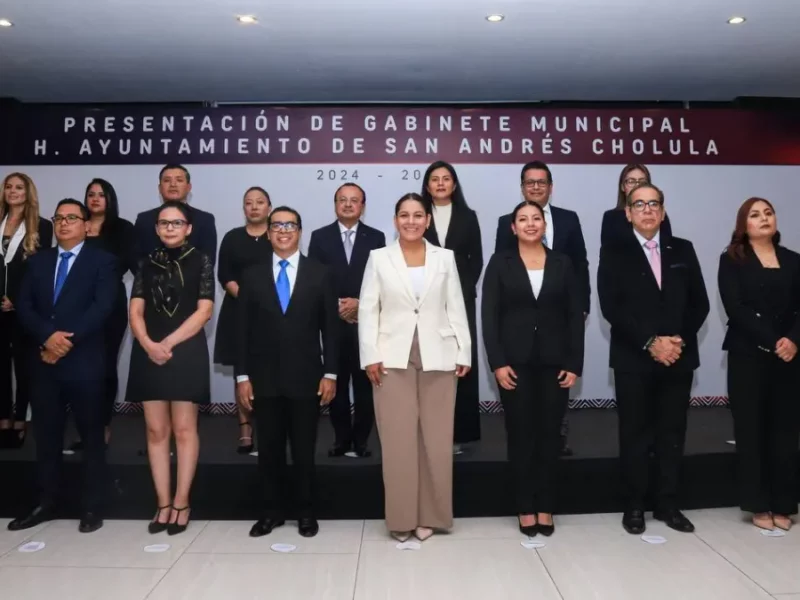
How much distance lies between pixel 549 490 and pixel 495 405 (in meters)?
2.13

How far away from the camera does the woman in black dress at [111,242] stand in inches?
153

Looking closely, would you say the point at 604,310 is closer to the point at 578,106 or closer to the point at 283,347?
the point at 283,347

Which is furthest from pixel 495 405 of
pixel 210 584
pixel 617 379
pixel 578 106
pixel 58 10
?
pixel 58 10

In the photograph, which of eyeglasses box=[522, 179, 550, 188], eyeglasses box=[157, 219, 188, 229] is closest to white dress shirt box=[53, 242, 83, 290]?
eyeglasses box=[157, 219, 188, 229]

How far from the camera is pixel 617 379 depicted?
338 centimetres

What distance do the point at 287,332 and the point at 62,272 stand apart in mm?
1209

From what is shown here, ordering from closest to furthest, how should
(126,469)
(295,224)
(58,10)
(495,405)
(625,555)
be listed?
(625,555)
(295,224)
(126,469)
(58,10)
(495,405)

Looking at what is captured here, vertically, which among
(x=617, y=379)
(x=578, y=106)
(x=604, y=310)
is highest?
(x=578, y=106)

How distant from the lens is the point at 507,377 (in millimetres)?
3217

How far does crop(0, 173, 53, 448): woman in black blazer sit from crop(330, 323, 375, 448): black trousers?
1.66 m

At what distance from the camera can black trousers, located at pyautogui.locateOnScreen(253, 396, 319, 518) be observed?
3.24 m

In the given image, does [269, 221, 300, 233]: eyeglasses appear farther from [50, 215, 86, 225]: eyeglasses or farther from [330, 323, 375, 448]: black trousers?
[50, 215, 86, 225]: eyeglasses

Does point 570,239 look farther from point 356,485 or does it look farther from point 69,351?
point 69,351

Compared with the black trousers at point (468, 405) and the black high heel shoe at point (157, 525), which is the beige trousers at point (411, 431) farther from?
the black high heel shoe at point (157, 525)
